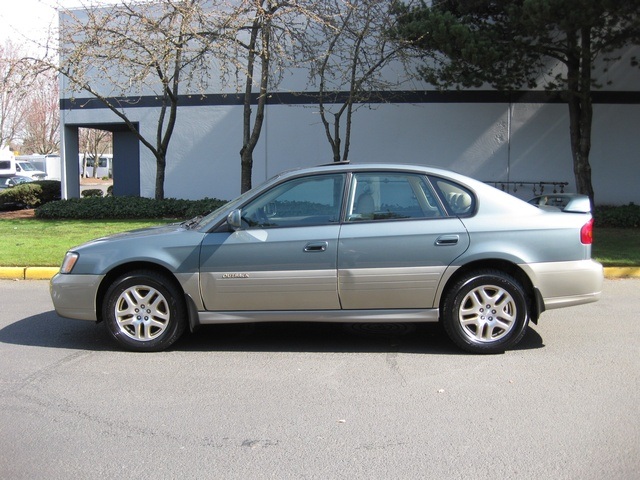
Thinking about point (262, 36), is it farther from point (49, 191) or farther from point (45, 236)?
point (49, 191)

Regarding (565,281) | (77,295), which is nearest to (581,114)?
(565,281)

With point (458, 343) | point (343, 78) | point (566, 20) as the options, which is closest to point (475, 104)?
point (343, 78)

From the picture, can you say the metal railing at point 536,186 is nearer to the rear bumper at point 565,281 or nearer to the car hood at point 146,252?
the rear bumper at point 565,281

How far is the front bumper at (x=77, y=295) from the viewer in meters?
5.66

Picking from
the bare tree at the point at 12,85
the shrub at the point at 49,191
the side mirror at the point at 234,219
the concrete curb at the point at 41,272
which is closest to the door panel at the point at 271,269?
the side mirror at the point at 234,219

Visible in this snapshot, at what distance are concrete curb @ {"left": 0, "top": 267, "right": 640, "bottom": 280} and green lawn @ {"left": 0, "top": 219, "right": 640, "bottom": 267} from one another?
0.18 meters

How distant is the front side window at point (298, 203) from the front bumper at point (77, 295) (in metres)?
1.51

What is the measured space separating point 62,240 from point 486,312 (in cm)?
938

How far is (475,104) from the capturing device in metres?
16.2

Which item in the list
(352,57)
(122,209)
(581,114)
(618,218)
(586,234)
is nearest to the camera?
(586,234)

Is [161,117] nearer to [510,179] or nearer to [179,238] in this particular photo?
[510,179]

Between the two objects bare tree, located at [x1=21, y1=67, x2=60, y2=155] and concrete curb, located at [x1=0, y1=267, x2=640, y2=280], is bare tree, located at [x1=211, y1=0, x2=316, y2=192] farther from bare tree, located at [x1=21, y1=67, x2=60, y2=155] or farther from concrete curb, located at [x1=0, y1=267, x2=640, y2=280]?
bare tree, located at [x1=21, y1=67, x2=60, y2=155]

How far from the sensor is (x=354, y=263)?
545 cm

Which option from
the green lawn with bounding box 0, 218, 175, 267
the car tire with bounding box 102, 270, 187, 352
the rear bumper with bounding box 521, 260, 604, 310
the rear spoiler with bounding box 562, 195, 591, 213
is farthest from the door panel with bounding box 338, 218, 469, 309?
the green lawn with bounding box 0, 218, 175, 267
